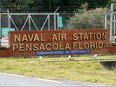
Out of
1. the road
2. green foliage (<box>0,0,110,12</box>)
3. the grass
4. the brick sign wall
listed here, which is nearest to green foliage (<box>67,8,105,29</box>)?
the brick sign wall

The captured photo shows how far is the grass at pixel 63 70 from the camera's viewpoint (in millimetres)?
15766

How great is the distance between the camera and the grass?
51.7ft

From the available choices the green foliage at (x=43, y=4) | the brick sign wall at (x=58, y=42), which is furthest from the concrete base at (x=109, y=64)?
the green foliage at (x=43, y=4)

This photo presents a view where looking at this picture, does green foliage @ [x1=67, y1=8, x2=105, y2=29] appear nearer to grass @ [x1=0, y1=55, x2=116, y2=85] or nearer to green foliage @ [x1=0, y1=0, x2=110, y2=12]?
grass @ [x1=0, y1=55, x2=116, y2=85]

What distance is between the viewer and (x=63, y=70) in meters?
18.4

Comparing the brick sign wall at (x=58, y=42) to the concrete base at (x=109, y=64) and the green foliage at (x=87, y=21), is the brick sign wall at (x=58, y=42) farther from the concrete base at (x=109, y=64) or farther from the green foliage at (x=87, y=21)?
the green foliage at (x=87, y=21)

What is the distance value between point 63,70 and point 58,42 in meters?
6.10

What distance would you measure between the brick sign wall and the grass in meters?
1.49

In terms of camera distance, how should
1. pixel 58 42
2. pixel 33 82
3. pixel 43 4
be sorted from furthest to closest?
pixel 43 4 < pixel 58 42 < pixel 33 82

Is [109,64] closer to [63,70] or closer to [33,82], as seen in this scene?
[63,70]

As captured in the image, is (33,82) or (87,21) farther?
(87,21)

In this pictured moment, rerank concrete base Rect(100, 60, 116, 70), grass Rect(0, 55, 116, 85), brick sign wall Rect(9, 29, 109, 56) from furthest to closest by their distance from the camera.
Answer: brick sign wall Rect(9, 29, 109, 56) → concrete base Rect(100, 60, 116, 70) → grass Rect(0, 55, 116, 85)

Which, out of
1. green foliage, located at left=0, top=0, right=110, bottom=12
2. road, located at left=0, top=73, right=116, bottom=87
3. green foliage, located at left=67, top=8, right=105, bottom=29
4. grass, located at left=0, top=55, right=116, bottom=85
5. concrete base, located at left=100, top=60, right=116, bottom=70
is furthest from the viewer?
green foliage, located at left=0, top=0, right=110, bottom=12

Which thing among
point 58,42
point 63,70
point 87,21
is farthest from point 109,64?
point 87,21
